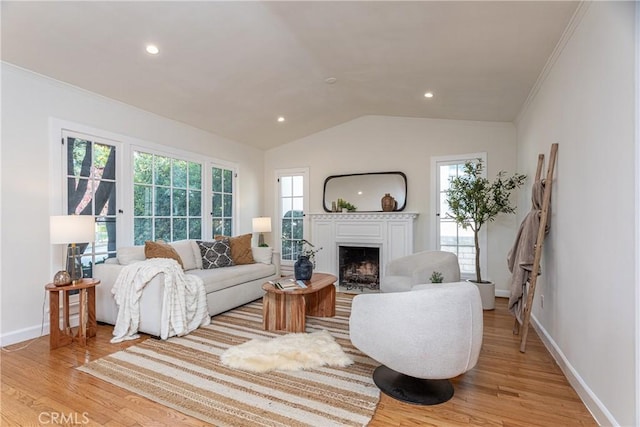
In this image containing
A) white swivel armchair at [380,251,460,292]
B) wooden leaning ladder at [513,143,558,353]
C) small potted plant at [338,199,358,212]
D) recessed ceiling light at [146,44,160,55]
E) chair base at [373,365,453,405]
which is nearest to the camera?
chair base at [373,365,453,405]

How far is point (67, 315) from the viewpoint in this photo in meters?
3.04

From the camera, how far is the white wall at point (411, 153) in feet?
15.6

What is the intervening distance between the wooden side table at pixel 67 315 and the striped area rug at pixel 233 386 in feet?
1.85

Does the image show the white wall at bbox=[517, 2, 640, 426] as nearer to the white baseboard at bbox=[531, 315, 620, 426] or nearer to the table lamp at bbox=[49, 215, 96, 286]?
the white baseboard at bbox=[531, 315, 620, 426]

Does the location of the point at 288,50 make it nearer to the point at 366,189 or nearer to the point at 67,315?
the point at 366,189

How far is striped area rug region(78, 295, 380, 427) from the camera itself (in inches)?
74.5

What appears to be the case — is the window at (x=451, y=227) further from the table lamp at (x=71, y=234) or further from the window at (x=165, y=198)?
the table lamp at (x=71, y=234)

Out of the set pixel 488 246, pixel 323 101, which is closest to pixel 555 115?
pixel 488 246

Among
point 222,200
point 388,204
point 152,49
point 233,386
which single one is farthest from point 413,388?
point 222,200

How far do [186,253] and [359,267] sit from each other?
2755mm

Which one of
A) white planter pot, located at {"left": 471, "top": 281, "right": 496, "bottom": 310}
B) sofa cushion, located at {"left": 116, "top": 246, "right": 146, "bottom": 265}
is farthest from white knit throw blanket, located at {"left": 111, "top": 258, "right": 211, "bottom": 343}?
white planter pot, located at {"left": 471, "top": 281, "right": 496, "bottom": 310}

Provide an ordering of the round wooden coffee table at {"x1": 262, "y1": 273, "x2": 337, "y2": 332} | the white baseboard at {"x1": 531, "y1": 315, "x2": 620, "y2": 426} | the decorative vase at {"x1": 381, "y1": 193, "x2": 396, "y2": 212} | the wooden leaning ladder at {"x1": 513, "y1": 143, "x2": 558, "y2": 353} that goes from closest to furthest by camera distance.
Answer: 1. the white baseboard at {"x1": 531, "y1": 315, "x2": 620, "y2": 426}
2. the wooden leaning ladder at {"x1": 513, "y1": 143, "x2": 558, "y2": 353}
3. the round wooden coffee table at {"x1": 262, "y1": 273, "x2": 337, "y2": 332}
4. the decorative vase at {"x1": 381, "y1": 193, "x2": 396, "y2": 212}

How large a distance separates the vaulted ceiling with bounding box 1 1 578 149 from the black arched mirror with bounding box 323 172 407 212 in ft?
4.19

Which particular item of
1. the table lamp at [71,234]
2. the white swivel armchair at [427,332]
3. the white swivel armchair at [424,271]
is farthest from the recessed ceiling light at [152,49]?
the white swivel armchair at [424,271]
